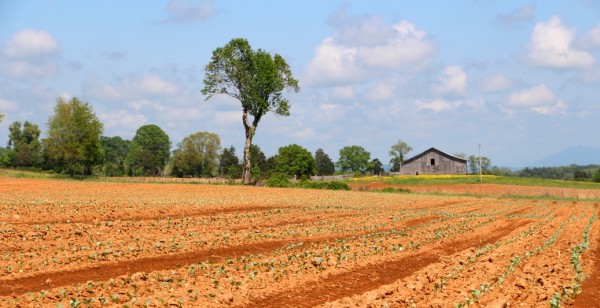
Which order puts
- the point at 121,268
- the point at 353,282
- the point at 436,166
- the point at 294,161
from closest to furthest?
the point at 353,282 → the point at 121,268 → the point at 436,166 → the point at 294,161

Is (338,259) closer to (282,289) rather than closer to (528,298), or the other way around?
(282,289)

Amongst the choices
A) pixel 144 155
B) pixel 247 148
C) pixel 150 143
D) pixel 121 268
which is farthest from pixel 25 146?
pixel 121 268

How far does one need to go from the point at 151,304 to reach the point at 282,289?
302 centimetres

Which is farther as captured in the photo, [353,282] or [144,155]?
[144,155]

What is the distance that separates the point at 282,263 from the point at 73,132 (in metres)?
74.5

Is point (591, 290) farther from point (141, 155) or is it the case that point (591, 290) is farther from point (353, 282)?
point (141, 155)

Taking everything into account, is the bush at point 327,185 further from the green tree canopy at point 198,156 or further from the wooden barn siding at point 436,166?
the green tree canopy at point 198,156

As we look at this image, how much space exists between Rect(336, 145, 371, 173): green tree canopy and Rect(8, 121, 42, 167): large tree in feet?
284

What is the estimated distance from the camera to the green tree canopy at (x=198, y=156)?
136 m

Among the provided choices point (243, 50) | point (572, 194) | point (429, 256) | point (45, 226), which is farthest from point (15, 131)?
point (429, 256)

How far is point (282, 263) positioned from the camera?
15.5 metres

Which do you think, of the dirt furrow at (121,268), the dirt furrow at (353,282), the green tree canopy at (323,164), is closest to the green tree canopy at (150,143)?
the green tree canopy at (323,164)

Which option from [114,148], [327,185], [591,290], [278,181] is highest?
[114,148]

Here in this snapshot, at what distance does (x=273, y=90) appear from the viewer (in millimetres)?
71750
